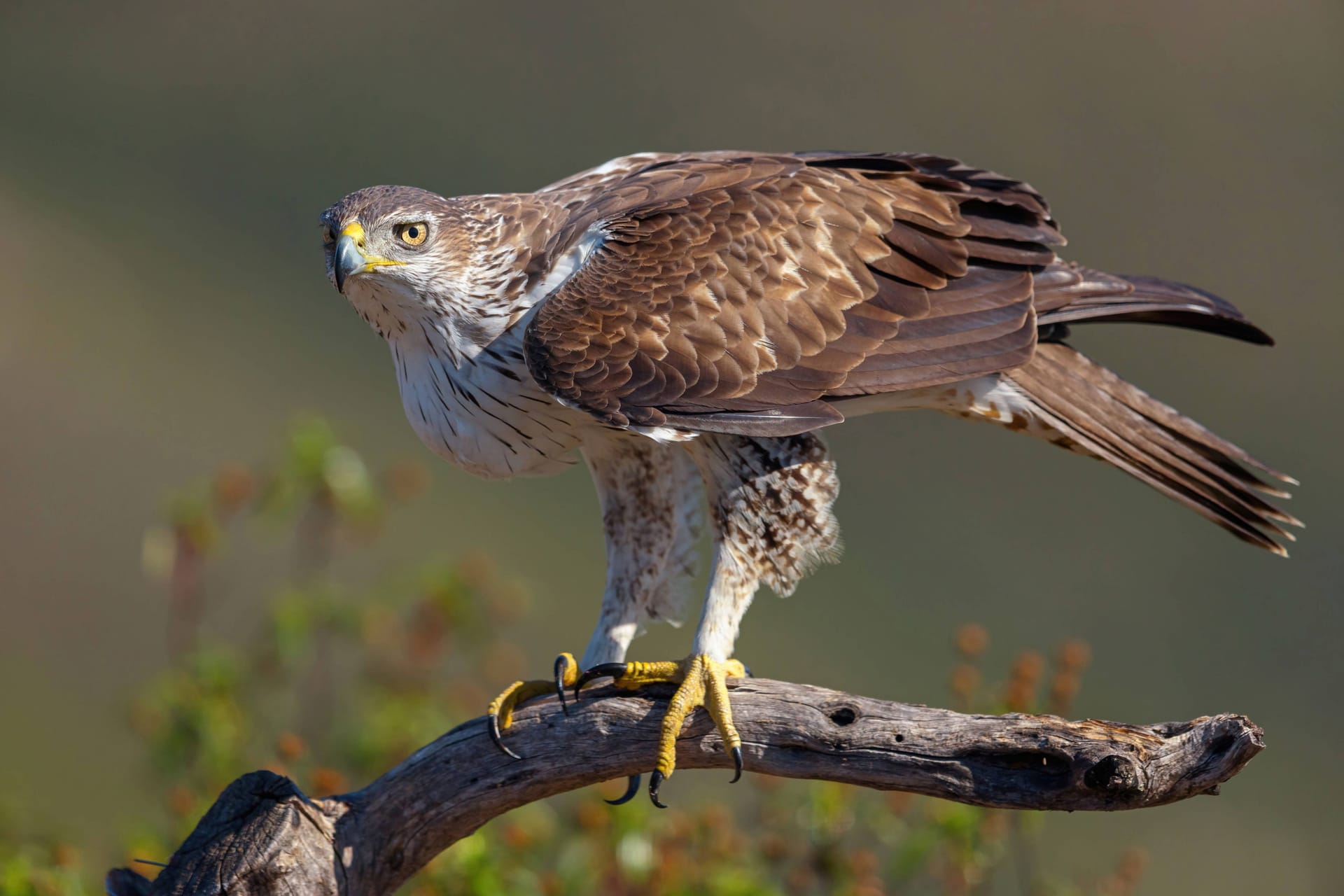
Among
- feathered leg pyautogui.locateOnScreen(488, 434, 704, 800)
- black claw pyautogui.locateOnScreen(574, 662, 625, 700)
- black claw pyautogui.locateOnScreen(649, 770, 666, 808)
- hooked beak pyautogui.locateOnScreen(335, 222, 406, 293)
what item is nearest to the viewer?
hooked beak pyautogui.locateOnScreen(335, 222, 406, 293)

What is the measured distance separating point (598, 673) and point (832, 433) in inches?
245

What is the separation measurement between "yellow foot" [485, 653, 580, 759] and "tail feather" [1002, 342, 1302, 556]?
1410 millimetres

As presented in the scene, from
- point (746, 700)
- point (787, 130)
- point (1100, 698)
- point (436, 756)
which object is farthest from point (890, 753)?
point (787, 130)

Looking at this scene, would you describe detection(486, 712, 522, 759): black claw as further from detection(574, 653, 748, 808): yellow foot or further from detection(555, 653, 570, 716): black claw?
detection(574, 653, 748, 808): yellow foot

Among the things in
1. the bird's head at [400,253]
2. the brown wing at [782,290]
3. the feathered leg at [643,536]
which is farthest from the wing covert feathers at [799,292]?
the feathered leg at [643,536]

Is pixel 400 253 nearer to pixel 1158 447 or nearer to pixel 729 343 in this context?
pixel 729 343

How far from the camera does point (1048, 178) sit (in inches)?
486

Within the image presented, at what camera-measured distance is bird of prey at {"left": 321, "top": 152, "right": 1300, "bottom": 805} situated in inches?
134

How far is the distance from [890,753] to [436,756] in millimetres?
1131

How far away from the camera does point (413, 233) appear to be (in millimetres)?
3396

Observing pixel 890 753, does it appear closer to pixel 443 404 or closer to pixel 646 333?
pixel 646 333

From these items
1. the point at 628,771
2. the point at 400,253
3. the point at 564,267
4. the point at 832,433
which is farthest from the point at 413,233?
the point at 832,433

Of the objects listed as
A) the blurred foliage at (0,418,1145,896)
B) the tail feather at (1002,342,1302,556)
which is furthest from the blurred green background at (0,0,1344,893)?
the tail feather at (1002,342,1302,556)

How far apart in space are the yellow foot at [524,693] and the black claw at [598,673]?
0.02 meters
